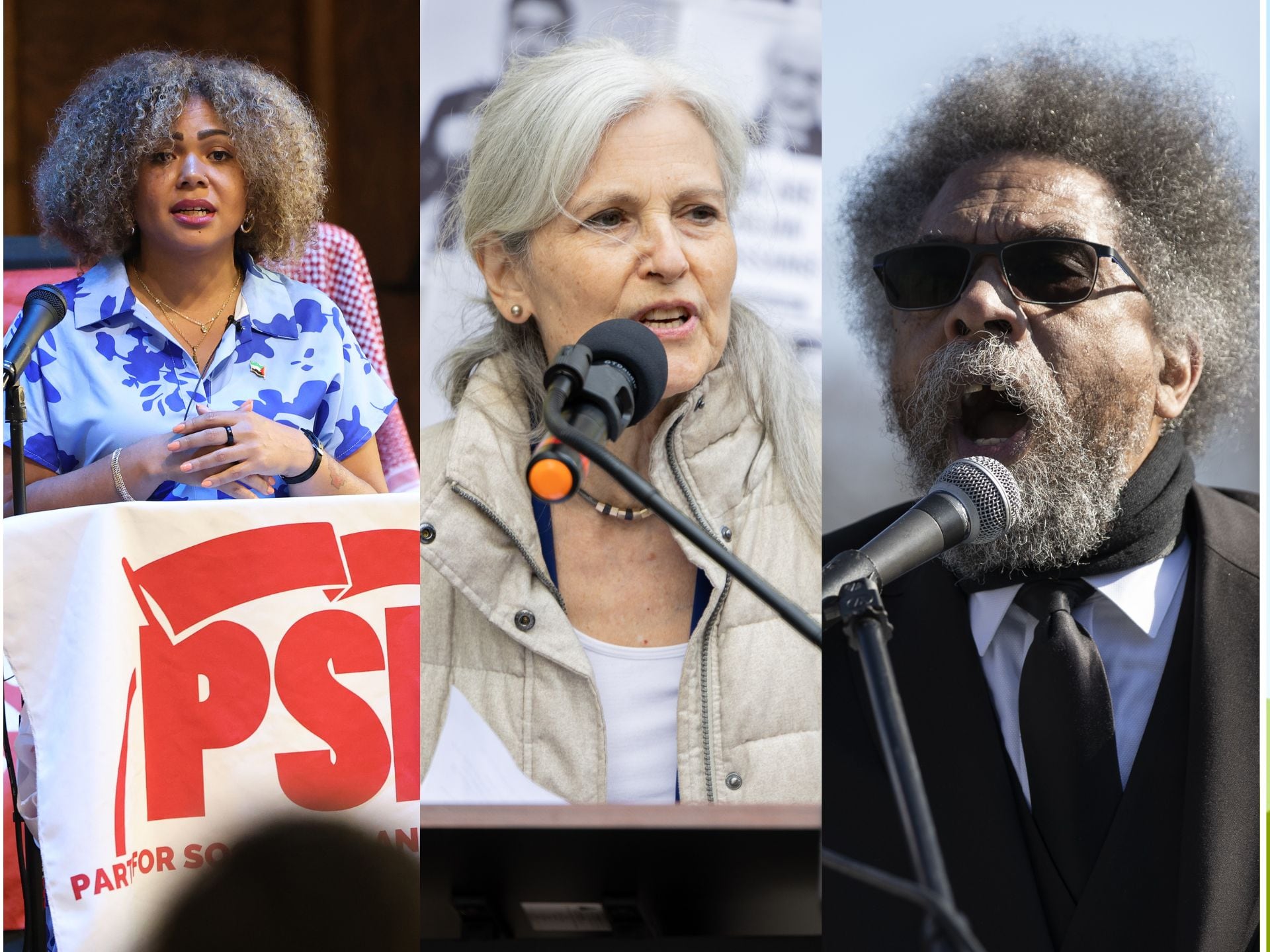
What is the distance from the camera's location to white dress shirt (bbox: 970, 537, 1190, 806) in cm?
288

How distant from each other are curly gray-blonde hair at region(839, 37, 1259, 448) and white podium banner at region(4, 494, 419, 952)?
1.19 metres

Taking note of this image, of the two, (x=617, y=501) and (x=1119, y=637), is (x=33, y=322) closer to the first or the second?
(x=617, y=501)

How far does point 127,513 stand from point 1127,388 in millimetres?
2064

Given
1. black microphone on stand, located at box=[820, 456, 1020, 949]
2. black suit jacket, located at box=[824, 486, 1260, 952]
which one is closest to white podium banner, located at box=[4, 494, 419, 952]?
black suit jacket, located at box=[824, 486, 1260, 952]

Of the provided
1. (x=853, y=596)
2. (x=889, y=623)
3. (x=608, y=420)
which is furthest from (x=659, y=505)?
(x=889, y=623)

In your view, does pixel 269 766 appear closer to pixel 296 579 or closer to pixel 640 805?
pixel 296 579

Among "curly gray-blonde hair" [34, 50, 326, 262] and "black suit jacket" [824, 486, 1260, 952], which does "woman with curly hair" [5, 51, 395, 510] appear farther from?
"black suit jacket" [824, 486, 1260, 952]

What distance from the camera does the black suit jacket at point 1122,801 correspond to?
2805mm

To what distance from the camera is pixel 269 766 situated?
2.72 m

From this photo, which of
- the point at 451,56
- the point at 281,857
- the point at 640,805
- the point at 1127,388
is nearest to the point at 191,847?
the point at 281,857

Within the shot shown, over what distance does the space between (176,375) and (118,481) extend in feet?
0.84

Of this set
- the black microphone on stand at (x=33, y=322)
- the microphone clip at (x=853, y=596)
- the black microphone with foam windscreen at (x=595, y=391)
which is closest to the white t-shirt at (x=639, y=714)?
the microphone clip at (x=853, y=596)

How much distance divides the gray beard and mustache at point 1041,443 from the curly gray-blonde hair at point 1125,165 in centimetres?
14

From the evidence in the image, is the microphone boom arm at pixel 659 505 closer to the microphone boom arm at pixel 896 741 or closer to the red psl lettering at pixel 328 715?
the microphone boom arm at pixel 896 741
